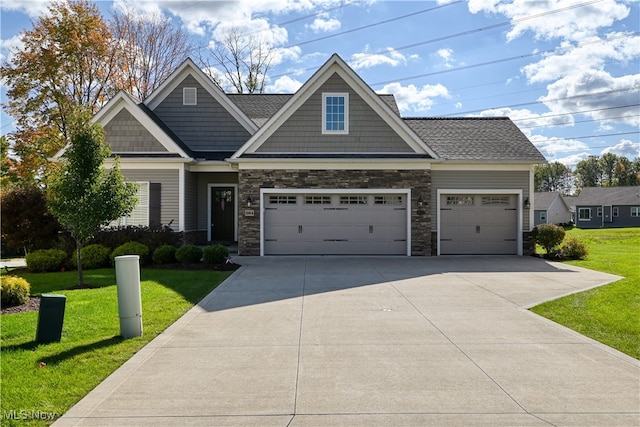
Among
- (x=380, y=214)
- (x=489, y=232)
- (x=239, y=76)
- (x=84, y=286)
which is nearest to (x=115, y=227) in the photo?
(x=84, y=286)

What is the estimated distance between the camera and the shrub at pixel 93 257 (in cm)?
1498

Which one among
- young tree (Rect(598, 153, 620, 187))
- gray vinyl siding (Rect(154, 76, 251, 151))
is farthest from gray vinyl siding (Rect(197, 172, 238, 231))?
young tree (Rect(598, 153, 620, 187))

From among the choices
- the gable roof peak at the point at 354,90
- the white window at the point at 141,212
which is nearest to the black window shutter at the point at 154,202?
the white window at the point at 141,212

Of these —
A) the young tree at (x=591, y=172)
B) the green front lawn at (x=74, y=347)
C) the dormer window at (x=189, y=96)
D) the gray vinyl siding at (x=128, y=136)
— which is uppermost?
the young tree at (x=591, y=172)

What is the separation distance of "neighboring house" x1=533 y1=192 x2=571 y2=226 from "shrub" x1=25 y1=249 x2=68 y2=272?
5483 cm

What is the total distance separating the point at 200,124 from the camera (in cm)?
2009

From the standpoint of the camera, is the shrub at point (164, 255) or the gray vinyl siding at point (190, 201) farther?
the gray vinyl siding at point (190, 201)

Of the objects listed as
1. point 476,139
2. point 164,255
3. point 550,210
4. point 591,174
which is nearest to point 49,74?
point 164,255

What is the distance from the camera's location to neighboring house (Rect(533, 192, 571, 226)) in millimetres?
58312

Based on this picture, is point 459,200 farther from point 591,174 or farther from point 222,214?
point 591,174

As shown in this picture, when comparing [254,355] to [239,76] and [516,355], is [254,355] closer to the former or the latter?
[516,355]

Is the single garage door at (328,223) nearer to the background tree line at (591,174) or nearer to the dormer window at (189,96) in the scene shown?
the dormer window at (189,96)

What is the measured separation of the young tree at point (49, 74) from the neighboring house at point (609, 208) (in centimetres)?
5663

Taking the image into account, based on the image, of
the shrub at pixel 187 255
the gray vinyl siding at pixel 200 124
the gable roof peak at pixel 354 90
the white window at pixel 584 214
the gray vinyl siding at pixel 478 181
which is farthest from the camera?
the white window at pixel 584 214
